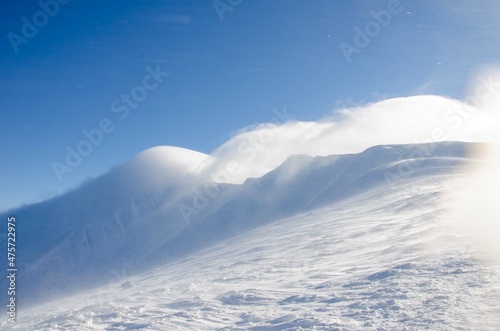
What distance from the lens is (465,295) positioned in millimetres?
14906

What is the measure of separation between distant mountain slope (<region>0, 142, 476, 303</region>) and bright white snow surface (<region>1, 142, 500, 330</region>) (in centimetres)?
31

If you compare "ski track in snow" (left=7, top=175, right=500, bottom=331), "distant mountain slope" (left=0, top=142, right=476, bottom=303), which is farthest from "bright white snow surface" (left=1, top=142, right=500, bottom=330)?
"distant mountain slope" (left=0, top=142, right=476, bottom=303)

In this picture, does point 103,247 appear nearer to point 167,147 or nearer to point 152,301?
point 152,301

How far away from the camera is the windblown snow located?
16812 millimetres

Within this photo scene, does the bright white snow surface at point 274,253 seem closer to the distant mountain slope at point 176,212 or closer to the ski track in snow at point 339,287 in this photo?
the ski track in snow at point 339,287

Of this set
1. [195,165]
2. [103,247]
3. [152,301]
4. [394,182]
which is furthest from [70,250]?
[152,301]

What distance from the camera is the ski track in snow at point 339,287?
48.8ft

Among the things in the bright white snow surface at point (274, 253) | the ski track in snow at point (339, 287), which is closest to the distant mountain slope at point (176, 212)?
the bright white snow surface at point (274, 253)

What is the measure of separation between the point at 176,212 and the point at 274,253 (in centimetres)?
4612

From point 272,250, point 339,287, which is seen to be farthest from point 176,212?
point 339,287

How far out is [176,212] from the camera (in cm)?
7838

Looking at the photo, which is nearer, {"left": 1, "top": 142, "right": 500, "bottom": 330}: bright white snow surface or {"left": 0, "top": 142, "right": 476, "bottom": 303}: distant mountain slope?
{"left": 1, "top": 142, "right": 500, "bottom": 330}: bright white snow surface

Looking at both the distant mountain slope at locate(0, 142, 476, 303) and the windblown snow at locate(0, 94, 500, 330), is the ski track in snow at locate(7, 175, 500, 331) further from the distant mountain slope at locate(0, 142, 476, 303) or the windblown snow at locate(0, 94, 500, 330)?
the distant mountain slope at locate(0, 142, 476, 303)

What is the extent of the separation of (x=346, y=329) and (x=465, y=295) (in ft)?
13.1
